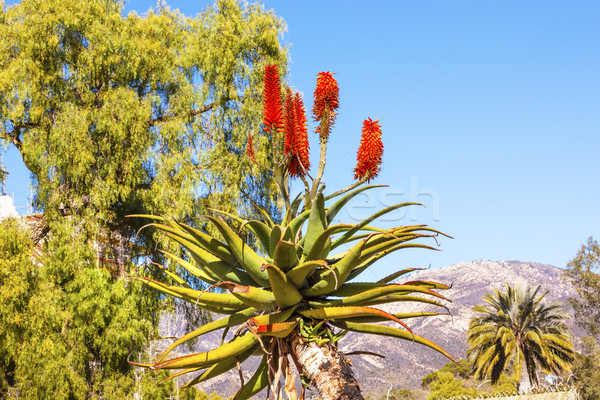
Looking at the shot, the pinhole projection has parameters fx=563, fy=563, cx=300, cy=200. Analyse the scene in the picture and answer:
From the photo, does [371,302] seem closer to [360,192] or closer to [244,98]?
[360,192]

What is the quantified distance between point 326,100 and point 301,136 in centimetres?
26

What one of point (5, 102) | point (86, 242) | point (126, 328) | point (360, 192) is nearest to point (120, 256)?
point (86, 242)

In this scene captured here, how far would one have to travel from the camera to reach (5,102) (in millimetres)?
16422

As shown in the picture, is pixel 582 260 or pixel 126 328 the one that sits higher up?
pixel 582 260

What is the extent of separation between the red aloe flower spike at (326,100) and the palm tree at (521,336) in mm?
33172

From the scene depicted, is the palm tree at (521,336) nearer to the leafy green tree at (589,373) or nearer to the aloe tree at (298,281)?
the leafy green tree at (589,373)

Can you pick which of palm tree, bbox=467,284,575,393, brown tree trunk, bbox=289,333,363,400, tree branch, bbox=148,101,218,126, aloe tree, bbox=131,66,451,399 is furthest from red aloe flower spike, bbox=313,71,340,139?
palm tree, bbox=467,284,575,393

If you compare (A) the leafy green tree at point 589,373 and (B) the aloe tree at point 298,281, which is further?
(A) the leafy green tree at point 589,373

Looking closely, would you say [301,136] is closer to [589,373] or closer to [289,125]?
[289,125]

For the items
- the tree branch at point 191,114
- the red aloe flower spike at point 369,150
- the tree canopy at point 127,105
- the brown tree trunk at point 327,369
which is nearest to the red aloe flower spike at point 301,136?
the red aloe flower spike at point 369,150

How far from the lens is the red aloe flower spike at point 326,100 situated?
3295mm

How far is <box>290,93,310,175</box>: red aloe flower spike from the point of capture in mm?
3320

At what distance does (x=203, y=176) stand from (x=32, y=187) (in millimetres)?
4933

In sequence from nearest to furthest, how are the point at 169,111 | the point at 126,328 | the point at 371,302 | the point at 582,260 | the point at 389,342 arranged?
the point at 371,302
the point at 126,328
the point at 169,111
the point at 582,260
the point at 389,342
